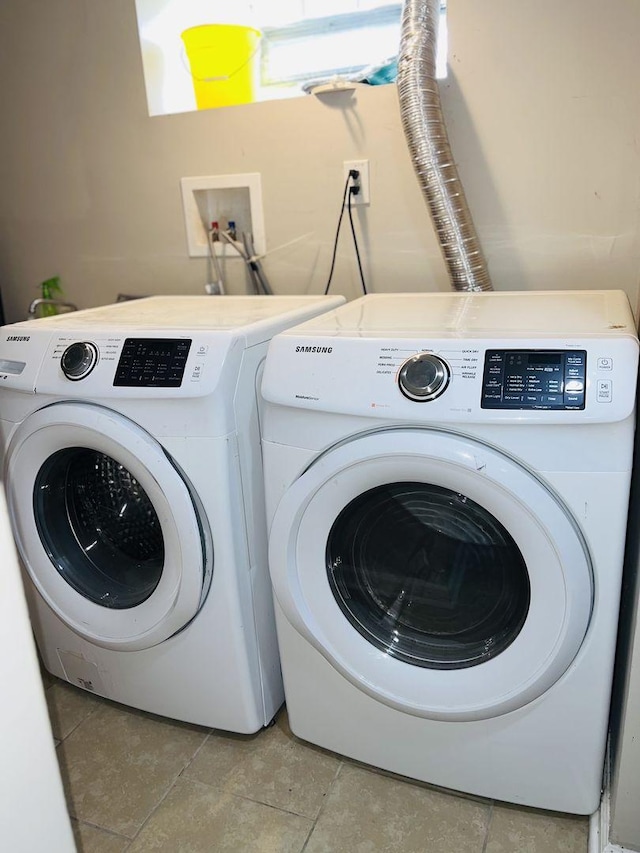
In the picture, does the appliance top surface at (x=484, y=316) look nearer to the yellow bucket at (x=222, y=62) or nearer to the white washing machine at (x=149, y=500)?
the white washing machine at (x=149, y=500)

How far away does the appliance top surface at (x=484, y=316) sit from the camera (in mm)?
1077

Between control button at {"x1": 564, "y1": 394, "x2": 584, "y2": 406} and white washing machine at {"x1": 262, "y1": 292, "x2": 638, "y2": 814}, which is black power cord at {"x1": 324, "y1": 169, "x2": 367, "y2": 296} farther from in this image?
control button at {"x1": 564, "y1": 394, "x2": 584, "y2": 406}

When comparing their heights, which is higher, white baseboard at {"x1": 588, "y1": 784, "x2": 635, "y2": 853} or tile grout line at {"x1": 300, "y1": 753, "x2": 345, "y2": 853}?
white baseboard at {"x1": 588, "y1": 784, "x2": 635, "y2": 853}

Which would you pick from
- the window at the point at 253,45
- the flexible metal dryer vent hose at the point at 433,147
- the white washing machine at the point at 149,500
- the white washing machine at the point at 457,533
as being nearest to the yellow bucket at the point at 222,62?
the window at the point at 253,45

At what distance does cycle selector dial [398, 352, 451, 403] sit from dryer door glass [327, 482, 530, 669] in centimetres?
17

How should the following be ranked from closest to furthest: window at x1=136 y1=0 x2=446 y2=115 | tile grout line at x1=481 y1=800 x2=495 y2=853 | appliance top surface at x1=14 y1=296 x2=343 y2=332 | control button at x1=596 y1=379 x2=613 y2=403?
control button at x1=596 y1=379 x2=613 y2=403 → tile grout line at x1=481 y1=800 x2=495 y2=853 → appliance top surface at x1=14 y1=296 x2=343 y2=332 → window at x1=136 y1=0 x2=446 y2=115

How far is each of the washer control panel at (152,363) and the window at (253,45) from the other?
98 centimetres

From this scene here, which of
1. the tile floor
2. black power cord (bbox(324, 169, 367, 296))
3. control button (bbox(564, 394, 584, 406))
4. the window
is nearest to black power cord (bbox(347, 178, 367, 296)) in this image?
black power cord (bbox(324, 169, 367, 296))

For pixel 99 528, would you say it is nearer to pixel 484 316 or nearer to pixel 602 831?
pixel 484 316

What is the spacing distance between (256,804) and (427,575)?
22.9 inches

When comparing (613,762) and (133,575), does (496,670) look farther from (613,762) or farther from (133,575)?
(133,575)

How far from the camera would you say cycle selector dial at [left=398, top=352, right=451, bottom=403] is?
101cm

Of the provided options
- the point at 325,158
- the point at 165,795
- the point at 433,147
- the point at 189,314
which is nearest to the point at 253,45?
the point at 325,158

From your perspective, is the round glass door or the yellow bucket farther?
the yellow bucket
